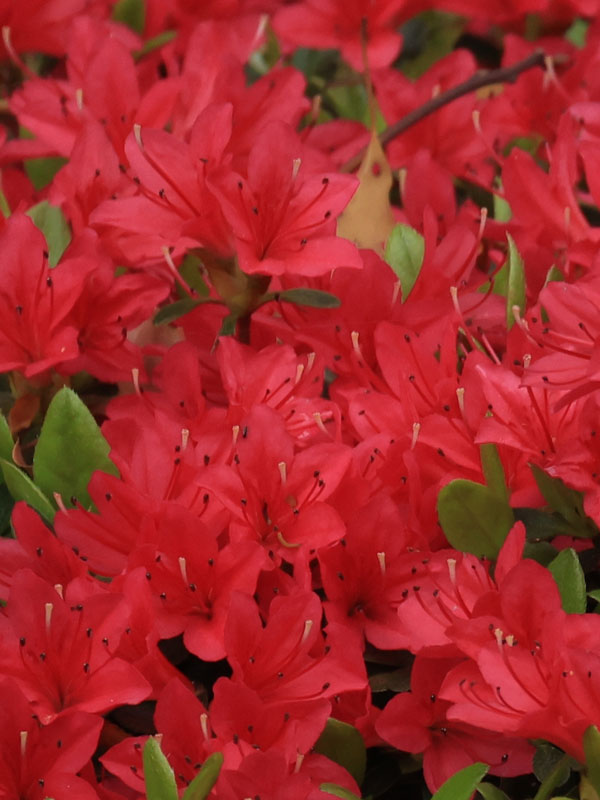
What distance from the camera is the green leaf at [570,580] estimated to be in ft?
2.29

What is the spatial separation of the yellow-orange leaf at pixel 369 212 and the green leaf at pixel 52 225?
22 cm

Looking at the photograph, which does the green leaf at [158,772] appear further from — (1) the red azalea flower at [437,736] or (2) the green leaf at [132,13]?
(2) the green leaf at [132,13]

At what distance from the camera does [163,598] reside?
0.72 meters

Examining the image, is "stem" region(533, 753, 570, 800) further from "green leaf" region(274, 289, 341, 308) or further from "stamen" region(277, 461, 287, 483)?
"green leaf" region(274, 289, 341, 308)

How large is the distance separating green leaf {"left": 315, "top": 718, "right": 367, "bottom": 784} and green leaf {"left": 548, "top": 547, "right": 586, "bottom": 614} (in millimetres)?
141

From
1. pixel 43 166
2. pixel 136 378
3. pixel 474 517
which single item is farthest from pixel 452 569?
pixel 43 166

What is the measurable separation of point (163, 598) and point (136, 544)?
0.04 m

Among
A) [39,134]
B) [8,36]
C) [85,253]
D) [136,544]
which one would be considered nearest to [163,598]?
[136,544]

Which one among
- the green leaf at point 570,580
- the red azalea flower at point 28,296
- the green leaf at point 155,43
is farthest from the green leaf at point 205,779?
the green leaf at point 155,43

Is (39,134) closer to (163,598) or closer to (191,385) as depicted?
(191,385)

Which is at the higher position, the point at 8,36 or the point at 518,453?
the point at 8,36

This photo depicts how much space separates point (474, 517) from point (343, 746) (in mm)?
153

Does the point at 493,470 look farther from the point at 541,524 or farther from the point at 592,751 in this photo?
the point at 592,751

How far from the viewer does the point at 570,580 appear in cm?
70
